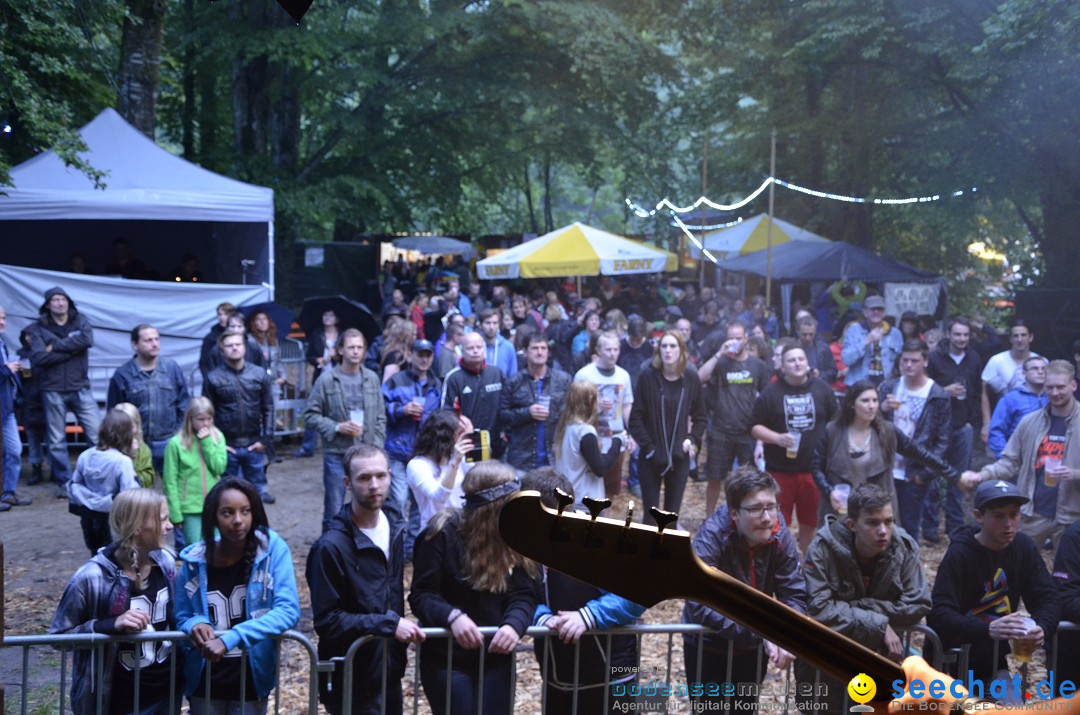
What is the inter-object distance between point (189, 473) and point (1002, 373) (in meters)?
7.66

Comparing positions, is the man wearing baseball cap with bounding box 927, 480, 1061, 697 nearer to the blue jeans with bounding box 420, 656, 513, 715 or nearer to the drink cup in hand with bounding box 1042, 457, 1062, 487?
the blue jeans with bounding box 420, 656, 513, 715

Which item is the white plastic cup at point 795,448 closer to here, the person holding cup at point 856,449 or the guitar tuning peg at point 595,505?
the person holding cup at point 856,449

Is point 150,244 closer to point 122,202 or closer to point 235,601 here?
point 122,202

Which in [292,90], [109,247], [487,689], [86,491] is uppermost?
[292,90]

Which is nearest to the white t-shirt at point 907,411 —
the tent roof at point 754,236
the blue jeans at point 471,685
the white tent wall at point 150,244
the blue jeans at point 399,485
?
the blue jeans at point 399,485

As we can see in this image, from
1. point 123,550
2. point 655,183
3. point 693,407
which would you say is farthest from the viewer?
point 655,183

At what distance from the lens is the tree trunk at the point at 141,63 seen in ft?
43.8

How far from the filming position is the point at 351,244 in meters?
32.9

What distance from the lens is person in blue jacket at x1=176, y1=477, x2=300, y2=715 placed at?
4.35 metres

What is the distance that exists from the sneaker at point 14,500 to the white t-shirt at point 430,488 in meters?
5.29

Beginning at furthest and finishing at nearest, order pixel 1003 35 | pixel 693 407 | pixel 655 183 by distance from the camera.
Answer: pixel 655 183
pixel 1003 35
pixel 693 407

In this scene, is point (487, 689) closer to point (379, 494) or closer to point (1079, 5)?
point (379, 494)

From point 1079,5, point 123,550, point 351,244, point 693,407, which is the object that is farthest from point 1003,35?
point 351,244

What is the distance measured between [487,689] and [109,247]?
586 inches
